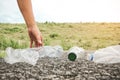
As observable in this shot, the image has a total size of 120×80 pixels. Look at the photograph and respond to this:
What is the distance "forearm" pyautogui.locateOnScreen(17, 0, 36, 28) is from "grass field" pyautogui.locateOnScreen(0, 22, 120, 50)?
6.76m

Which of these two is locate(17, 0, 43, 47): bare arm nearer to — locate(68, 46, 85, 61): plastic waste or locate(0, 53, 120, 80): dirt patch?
locate(0, 53, 120, 80): dirt patch

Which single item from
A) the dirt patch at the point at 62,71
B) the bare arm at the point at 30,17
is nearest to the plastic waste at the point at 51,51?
the dirt patch at the point at 62,71

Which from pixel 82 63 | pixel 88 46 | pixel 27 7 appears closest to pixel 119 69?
pixel 82 63

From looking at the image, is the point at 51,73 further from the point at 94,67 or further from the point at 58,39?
the point at 58,39

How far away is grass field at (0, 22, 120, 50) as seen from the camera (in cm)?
1084

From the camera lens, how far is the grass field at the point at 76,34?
10.8 metres

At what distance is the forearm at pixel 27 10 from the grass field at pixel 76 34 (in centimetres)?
676

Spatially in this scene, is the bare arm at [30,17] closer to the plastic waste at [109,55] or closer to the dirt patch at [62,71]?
the dirt patch at [62,71]

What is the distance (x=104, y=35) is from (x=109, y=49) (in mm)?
8680

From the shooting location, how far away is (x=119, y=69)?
13.2ft

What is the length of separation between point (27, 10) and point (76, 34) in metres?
9.79

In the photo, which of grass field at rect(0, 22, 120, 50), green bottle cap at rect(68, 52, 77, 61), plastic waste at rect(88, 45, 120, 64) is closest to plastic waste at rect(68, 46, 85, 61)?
green bottle cap at rect(68, 52, 77, 61)

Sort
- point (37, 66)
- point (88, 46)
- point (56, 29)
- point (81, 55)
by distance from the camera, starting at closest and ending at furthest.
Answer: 1. point (37, 66)
2. point (81, 55)
3. point (88, 46)
4. point (56, 29)

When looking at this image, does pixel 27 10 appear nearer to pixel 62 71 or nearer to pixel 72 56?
pixel 62 71
